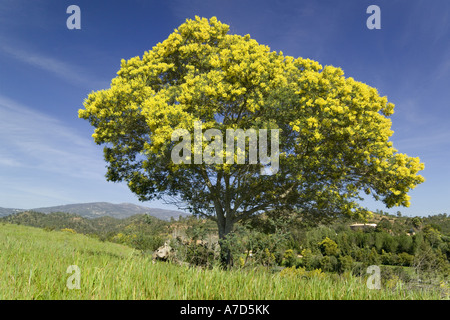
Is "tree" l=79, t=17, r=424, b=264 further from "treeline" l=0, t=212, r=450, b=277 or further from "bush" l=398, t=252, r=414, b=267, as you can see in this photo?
"bush" l=398, t=252, r=414, b=267

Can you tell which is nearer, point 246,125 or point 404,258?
point 246,125

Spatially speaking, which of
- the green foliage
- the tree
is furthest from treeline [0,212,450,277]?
the tree

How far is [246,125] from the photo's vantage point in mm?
11875

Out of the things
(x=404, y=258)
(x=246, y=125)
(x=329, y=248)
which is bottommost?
(x=404, y=258)

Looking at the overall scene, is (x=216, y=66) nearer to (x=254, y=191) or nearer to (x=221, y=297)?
(x=254, y=191)

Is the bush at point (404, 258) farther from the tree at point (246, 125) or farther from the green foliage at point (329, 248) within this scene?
the tree at point (246, 125)

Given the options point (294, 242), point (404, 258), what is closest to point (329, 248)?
point (294, 242)

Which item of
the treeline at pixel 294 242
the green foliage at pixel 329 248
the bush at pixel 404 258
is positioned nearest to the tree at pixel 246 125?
the treeline at pixel 294 242

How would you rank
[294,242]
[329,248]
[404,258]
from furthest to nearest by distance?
[294,242] → [329,248] → [404,258]

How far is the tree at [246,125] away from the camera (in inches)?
432

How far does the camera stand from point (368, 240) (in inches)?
3295

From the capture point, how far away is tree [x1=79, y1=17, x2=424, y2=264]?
1098 centimetres

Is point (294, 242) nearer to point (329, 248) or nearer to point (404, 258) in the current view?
point (329, 248)
